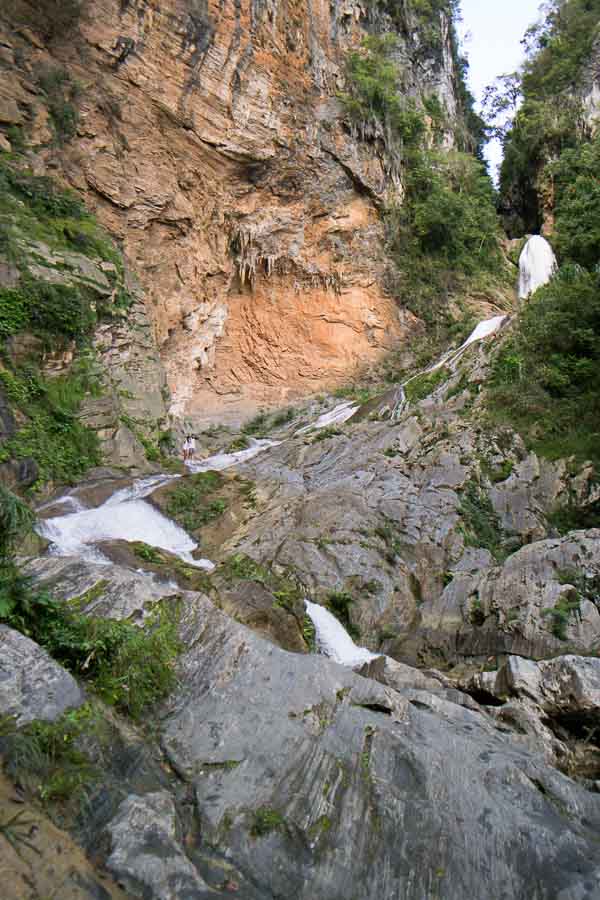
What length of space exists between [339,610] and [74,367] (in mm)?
9102

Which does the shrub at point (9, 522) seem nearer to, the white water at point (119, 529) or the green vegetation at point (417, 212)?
the white water at point (119, 529)

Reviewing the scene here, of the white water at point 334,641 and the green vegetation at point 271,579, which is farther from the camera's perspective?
the white water at point 334,641

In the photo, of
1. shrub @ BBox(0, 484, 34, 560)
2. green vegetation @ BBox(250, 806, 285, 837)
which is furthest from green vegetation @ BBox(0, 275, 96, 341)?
green vegetation @ BBox(250, 806, 285, 837)

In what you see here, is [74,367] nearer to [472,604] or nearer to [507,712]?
[472,604]

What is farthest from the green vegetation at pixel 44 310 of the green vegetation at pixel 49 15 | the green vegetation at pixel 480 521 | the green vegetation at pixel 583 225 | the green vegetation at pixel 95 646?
the green vegetation at pixel 583 225

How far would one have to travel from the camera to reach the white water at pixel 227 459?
16.7 metres

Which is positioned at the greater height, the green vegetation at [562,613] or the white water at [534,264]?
the white water at [534,264]

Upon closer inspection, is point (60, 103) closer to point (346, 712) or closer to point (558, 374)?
point (558, 374)

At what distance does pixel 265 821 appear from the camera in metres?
3.31

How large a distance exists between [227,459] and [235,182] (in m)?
11.2

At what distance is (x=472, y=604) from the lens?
878cm

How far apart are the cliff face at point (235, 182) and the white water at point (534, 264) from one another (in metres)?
5.92

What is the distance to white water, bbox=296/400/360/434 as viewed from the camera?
60.5 ft

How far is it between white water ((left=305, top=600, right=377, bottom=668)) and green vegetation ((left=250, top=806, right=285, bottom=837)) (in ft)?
15.2
